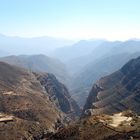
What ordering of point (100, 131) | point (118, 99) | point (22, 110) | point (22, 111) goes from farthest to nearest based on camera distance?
point (118, 99) < point (22, 110) < point (22, 111) < point (100, 131)

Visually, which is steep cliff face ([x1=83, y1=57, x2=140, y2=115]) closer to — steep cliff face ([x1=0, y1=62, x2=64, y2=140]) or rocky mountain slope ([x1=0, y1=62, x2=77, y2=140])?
rocky mountain slope ([x1=0, y1=62, x2=77, y2=140])

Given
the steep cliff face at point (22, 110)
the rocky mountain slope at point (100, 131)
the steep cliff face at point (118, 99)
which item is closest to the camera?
the rocky mountain slope at point (100, 131)

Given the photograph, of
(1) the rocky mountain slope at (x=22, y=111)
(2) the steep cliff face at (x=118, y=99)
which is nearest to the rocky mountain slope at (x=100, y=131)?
(1) the rocky mountain slope at (x=22, y=111)

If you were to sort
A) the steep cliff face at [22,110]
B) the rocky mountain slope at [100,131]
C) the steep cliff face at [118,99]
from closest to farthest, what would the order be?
the rocky mountain slope at [100,131] → the steep cliff face at [22,110] → the steep cliff face at [118,99]

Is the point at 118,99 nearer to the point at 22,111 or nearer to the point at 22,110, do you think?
the point at 22,110

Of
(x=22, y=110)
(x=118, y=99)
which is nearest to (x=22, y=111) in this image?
(x=22, y=110)

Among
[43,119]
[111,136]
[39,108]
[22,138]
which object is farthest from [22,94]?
[111,136]

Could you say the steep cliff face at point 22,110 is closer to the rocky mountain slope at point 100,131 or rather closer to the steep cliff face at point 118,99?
the steep cliff face at point 118,99

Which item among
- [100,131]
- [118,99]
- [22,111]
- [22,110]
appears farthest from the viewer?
[118,99]

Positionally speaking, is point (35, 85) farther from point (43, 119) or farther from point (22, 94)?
point (43, 119)
